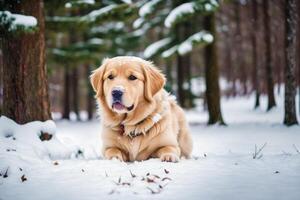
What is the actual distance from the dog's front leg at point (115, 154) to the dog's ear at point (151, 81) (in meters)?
0.81

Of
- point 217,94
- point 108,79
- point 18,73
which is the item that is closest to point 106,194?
point 108,79

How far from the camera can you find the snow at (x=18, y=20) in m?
4.88

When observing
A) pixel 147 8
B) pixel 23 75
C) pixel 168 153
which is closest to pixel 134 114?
pixel 168 153

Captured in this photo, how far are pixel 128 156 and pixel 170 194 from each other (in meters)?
1.71

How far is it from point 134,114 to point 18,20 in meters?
2.14

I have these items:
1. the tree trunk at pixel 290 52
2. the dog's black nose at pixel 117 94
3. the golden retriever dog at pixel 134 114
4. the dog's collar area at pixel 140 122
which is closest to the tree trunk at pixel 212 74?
the tree trunk at pixel 290 52

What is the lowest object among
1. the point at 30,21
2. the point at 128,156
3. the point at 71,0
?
the point at 128,156

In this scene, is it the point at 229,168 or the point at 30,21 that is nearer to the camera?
the point at 229,168

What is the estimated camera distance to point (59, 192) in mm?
3285

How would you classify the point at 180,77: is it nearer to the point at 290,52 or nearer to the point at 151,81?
the point at 290,52

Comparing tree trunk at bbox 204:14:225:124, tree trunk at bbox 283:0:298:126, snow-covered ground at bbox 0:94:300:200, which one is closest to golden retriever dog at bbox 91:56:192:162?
snow-covered ground at bbox 0:94:300:200

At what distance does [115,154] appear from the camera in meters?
4.55

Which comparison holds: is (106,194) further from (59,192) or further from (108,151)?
(108,151)

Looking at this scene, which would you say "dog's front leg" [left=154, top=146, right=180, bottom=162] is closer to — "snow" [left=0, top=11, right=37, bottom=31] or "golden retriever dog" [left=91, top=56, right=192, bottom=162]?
"golden retriever dog" [left=91, top=56, right=192, bottom=162]
